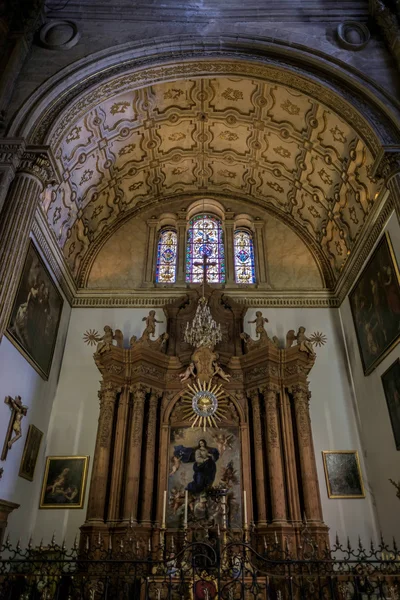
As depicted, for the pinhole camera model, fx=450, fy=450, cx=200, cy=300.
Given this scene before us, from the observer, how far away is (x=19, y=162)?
8.12m

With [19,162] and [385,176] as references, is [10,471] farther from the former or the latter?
[385,176]

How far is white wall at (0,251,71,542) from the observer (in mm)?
8758

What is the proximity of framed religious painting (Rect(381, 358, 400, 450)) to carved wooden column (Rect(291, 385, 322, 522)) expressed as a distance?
198 centimetres

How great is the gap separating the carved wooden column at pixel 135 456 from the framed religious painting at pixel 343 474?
4334 millimetres

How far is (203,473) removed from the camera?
10.4m

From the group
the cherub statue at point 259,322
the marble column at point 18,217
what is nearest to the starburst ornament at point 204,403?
the cherub statue at point 259,322

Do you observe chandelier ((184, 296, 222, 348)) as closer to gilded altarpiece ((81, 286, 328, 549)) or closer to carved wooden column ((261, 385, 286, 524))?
gilded altarpiece ((81, 286, 328, 549))

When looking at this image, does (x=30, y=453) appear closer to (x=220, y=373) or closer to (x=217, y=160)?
(x=220, y=373)

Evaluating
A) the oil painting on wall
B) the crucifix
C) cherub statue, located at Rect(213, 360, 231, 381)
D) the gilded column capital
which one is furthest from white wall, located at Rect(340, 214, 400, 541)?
the crucifix

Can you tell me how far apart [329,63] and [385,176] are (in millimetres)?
3033

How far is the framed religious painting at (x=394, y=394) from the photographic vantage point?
9.09 m

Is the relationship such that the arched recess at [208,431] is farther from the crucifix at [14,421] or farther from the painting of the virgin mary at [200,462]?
the crucifix at [14,421]

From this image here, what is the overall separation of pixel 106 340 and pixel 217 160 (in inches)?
247

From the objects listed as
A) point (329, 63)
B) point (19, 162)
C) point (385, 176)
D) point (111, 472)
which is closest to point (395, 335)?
point (385, 176)
